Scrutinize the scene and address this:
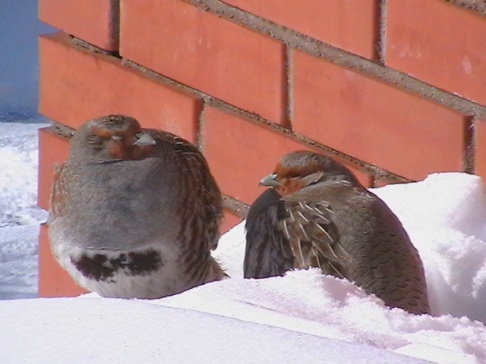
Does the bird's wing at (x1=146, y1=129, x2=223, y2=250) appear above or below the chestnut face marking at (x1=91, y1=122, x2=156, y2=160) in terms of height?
below

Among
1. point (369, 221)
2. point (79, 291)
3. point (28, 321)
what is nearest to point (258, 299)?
point (28, 321)

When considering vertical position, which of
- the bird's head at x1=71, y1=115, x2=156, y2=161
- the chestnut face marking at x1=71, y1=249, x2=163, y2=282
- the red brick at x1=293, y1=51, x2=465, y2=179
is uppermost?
the red brick at x1=293, y1=51, x2=465, y2=179

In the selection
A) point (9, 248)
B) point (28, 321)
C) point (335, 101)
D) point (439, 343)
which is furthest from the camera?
point (9, 248)

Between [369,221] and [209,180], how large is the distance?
406mm

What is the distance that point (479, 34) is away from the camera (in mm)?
1797

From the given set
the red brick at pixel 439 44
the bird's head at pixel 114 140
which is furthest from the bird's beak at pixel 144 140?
the red brick at pixel 439 44

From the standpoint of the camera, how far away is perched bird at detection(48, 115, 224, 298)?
2064mm

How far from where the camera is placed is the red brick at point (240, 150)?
2117 mm

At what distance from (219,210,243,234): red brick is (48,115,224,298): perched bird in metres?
0.15

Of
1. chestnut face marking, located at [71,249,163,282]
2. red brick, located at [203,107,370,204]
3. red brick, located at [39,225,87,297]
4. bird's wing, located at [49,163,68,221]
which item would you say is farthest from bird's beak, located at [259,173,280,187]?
red brick, located at [39,225,87,297]

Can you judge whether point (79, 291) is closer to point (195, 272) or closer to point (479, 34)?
point (195, 272)

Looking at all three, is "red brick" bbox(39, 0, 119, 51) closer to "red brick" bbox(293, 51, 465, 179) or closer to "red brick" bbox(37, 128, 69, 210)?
"red brick" bbox(37, 128, 69, 210)

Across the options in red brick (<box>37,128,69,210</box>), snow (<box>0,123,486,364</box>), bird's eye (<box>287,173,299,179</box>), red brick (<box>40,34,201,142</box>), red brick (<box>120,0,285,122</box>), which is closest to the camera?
snow (<box>0,123,486,364</box>)

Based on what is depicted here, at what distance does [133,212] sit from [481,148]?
560 mm
